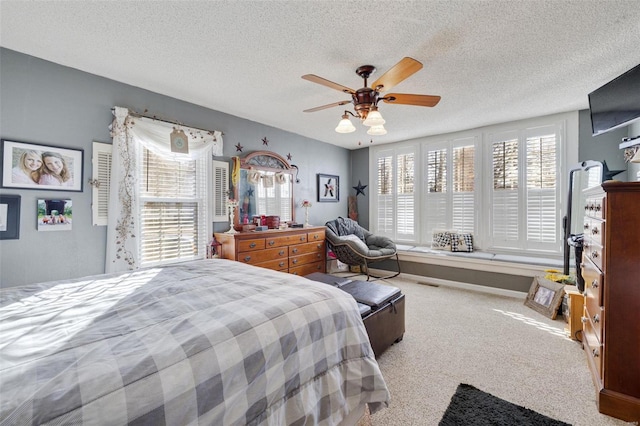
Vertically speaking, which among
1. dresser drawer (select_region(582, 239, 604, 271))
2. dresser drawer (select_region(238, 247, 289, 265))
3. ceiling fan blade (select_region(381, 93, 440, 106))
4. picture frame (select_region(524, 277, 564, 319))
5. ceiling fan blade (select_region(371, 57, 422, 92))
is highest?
ceiling fan blade (select_region(371, 57, 422, 92))

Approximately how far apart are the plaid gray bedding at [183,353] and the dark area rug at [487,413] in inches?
23.2

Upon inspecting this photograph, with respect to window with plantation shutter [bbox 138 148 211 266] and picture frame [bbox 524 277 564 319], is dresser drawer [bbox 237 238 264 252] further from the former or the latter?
picture frame [bbox 524 277 564 319]

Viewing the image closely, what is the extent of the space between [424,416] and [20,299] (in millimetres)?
2249

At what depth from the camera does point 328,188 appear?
5520 millimetres

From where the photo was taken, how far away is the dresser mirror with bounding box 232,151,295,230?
3986 millimetres

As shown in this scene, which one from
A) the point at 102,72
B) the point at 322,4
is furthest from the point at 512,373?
the point at 102,72

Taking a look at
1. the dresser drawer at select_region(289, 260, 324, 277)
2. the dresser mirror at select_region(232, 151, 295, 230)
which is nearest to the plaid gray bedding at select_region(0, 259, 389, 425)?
the dresser mirror at select_region(232, 151, 295, 230)

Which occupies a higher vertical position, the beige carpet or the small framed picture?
the small framed picture

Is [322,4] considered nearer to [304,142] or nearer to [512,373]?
[512,373]

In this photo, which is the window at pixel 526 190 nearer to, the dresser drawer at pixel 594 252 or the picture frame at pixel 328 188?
the dresser drawer at pixel 594 252

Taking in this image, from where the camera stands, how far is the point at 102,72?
2.67 m

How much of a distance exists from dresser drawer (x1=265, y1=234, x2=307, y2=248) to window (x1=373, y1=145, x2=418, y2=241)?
6.72 feet

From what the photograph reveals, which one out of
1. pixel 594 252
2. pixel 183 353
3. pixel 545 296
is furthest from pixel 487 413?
pixel 545 296

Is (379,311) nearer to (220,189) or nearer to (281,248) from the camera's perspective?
(281,248)
